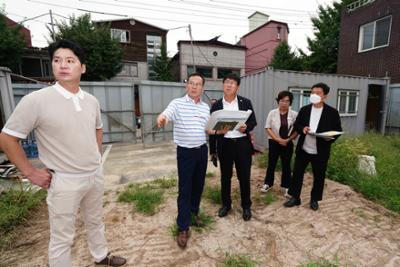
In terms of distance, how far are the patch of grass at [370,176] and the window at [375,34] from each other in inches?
264

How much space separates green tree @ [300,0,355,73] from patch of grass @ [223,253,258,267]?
54.8ft

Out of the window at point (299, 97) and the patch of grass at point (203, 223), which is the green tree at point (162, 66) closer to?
the window at point (299, 97)

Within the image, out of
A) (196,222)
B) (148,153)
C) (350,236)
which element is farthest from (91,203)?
(148,153)

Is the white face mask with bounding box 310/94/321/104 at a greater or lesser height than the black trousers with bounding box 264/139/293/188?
greater

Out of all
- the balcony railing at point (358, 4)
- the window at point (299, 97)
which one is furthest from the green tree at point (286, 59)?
the window at point (299, 97)

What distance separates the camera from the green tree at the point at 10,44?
12164 mm

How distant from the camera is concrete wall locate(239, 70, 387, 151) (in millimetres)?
6402

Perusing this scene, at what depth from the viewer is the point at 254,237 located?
255 centimetres

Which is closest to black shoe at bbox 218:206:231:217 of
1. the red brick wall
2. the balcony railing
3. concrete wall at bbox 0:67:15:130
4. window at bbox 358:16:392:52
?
concrete wall at bbox 0:67:15:130

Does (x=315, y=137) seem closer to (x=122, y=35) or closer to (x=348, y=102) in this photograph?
(x=348, y=102)

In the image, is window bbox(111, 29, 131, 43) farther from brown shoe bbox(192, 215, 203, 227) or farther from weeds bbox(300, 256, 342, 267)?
weeds bbox(300, 256, 342, 267)

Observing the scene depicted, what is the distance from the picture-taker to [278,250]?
7.66 feet

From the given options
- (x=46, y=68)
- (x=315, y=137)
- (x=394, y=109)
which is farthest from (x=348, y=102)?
(x=46, y=68)

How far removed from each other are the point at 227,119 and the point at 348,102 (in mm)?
8107
